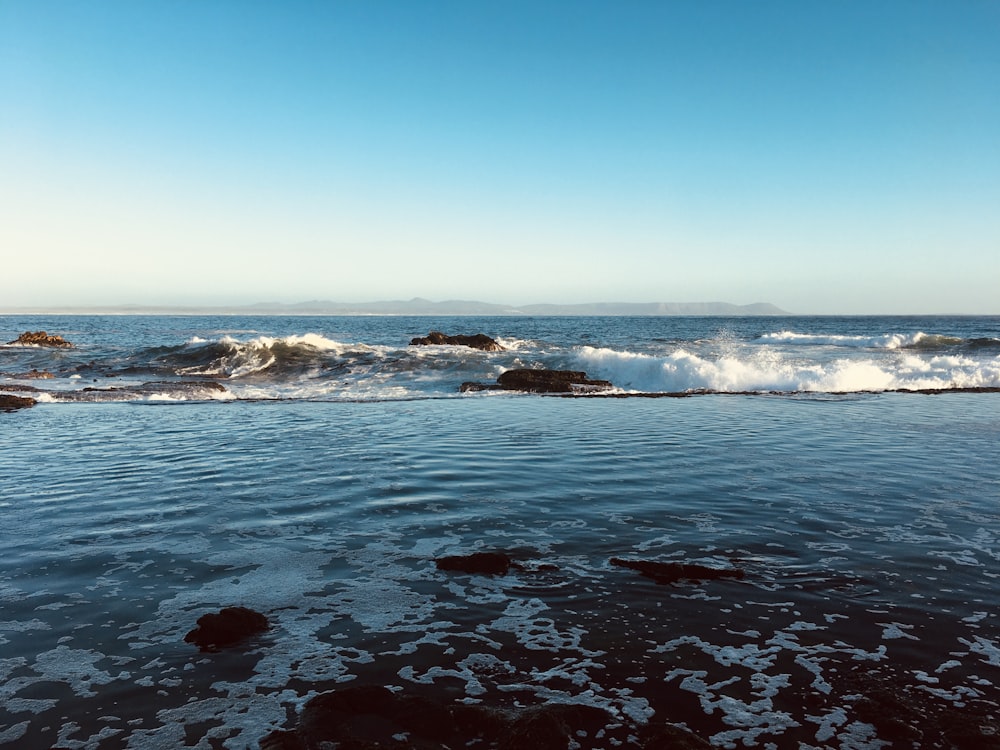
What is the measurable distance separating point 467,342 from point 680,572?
3707 centimetres

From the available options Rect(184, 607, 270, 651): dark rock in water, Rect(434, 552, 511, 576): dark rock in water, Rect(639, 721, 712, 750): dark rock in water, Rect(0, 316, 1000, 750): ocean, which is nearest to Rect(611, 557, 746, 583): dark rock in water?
Rect(0, 316, 1000, 750): ocean

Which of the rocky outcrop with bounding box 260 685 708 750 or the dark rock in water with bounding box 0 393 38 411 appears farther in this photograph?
the dark rock in water with bounding box 0 393 38 411

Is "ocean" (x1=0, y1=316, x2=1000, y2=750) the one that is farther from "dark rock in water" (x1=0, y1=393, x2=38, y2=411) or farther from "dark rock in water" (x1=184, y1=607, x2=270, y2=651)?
"dark rock in water" (x1=0, y1=393, x2=38, y2=411)

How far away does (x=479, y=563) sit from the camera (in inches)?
239

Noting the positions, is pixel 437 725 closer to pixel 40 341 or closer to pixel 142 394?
pixel 142 394

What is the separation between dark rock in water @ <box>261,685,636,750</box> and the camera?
3.48 meters

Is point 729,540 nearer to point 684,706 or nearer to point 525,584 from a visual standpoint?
point 525,584

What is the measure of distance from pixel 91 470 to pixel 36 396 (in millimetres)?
12914

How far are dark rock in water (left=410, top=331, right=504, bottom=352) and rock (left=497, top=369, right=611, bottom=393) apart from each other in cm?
1596

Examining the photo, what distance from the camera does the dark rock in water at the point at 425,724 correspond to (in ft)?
11.4

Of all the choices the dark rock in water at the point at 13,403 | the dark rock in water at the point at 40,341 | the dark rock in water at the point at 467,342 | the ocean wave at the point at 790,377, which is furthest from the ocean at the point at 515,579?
the dark rock in water at the point at 40,341

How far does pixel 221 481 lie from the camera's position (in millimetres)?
9430

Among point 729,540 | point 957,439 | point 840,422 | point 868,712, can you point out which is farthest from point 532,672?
point 840,422

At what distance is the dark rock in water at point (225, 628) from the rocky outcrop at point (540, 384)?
1775 cm
